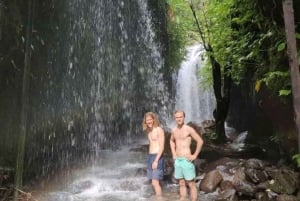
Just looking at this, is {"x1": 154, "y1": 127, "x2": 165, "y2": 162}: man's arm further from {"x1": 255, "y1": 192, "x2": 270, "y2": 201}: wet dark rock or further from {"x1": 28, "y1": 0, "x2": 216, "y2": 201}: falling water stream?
{"x1": 255, "y1": 192, "x2": 270, "y2": 201}: wet dark rock

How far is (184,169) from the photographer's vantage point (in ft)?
23.1

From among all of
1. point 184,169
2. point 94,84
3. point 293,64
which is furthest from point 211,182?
point 94,84

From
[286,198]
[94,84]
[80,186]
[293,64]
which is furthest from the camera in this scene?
[94,84]

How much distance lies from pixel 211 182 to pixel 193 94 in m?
14.9

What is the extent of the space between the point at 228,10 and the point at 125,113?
1007 cm

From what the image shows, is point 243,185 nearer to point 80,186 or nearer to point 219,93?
point 80,186

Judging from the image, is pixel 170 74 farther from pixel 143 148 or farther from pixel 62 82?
pixel 62 82

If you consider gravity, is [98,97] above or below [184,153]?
above

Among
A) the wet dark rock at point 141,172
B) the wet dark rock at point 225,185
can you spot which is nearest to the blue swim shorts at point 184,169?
the wet dark rock at point 225,185

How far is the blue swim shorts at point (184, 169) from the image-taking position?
23.0ft

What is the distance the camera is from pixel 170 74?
74.6 feet

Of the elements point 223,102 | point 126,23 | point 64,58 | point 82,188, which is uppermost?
point 126,23

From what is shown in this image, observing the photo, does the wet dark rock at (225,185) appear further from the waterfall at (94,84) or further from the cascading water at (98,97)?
the waterfall at (94,84)

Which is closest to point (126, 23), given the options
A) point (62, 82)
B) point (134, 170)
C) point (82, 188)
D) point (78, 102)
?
point (78, 102)
